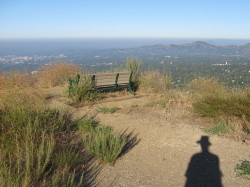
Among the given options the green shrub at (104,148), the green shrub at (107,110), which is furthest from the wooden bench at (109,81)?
the green shrub at (104,148)

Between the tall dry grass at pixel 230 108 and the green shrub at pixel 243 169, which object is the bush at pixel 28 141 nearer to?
the green shrub at pixel 243 169

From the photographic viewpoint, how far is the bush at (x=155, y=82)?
9789 millimetres

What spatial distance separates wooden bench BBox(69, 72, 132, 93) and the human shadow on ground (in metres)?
4.40

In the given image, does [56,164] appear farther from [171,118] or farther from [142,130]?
[171,118]

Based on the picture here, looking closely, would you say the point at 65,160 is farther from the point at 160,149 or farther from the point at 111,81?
the point at 111,81

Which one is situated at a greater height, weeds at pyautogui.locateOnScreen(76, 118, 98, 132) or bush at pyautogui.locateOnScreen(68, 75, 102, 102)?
bush at pyautogui.locateOnScreen(68, 75, 102, 102)

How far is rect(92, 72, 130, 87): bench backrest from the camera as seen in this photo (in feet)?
28.2

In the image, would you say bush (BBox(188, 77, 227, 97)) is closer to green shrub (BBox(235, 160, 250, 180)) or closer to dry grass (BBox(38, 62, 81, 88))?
green shrub (BBox(235, 160, 250, 180))

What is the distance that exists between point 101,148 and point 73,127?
1404 mm

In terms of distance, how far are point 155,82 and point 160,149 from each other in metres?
5.23

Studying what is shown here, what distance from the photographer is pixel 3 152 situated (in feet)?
12.2

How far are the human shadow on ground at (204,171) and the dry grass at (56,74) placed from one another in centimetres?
839

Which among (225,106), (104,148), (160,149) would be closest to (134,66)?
(225,106)

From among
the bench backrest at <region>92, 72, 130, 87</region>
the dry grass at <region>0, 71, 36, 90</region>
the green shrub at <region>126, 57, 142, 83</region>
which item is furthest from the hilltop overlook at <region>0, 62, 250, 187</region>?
the green shrub at <region>126, 57, 142, 83</region>
